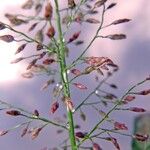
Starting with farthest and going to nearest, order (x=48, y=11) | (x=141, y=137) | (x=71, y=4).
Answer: (x=141, y=137) < (x=71, y=4) < (x=48, y=11)

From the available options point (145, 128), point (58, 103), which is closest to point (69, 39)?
point (58, 103)

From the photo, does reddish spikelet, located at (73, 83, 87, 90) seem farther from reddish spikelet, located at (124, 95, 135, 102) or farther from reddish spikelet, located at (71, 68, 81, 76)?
reddish spikelet, located at (124, 95, 135, 102)

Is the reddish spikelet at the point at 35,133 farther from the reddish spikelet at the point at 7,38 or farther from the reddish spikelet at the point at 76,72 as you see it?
the reddish spikelet at the point at 7,38

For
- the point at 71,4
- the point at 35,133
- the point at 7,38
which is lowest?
the point at 35,133

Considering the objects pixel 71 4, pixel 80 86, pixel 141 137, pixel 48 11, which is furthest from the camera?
pixel 141 137

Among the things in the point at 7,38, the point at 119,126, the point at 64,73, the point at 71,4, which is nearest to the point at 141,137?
the point at 119,126

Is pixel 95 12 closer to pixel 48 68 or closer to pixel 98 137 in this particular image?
pixel 48 68

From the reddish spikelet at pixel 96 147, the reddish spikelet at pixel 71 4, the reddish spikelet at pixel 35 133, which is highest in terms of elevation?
the reddish spikelet at pixel 71 4

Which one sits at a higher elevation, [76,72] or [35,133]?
[76,72]

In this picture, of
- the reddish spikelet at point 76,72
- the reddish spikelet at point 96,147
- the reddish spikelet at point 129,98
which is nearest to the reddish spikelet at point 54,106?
the reddish spikelet at point 76,72

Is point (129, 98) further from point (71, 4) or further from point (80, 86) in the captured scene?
point (71, 4)

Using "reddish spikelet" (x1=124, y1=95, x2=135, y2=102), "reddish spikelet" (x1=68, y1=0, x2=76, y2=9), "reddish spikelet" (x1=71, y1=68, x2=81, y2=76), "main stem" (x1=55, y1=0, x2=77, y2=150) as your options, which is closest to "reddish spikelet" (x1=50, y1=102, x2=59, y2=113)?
"main stem" (x1=55, y1=0, x2=77, y2=150)
